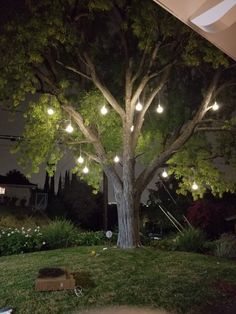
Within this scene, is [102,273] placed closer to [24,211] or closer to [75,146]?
[75,146]

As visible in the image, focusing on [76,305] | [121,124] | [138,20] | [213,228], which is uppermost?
[138,20]

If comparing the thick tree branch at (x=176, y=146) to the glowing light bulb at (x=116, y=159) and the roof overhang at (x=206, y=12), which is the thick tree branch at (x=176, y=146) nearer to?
the glowing light bulb at (x=116, y=159)

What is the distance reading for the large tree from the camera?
10555 millimetres

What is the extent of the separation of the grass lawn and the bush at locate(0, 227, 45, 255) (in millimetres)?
1452

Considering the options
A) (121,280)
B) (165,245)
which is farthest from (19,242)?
(121,280)

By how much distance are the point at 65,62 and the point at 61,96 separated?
5.78 feet

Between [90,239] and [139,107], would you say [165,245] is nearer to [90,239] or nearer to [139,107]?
[90,239]

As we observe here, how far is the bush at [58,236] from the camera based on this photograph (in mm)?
13078

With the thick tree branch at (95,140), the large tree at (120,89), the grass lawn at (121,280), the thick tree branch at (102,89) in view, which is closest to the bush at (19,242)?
the grass lawn at (121,280)

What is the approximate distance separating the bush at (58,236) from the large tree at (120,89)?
2.27m

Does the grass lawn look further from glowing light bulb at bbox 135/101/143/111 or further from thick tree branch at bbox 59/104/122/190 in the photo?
glowing light bulb at bbox 135/101/143/111

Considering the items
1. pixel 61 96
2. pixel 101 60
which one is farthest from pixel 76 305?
pixel 101 60

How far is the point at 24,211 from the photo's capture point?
2212 cm

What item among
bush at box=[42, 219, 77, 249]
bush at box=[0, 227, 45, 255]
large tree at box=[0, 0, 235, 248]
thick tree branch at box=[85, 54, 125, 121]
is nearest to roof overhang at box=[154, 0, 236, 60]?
large tree at box=[0, 0, 235, 248]
